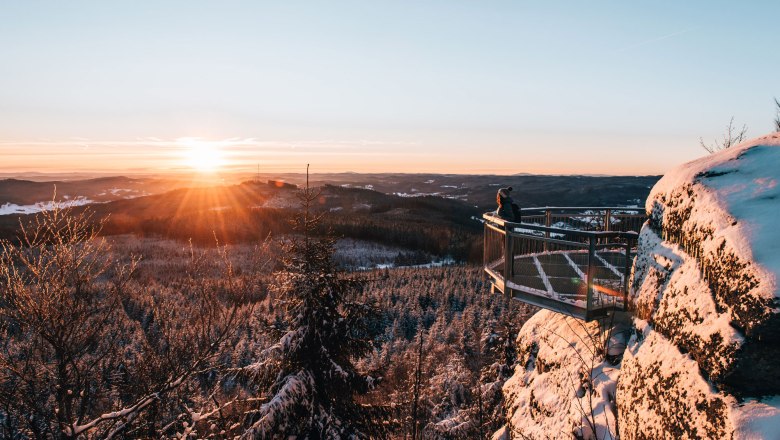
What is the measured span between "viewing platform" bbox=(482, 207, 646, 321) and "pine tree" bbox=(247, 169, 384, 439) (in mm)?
3813

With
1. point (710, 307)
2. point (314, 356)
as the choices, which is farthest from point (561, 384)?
point (314, 356)

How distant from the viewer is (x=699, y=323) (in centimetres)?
441

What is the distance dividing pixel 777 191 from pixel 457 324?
49060 mm

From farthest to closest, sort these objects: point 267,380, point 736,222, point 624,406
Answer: point 267,380, point 624,406, point 736,222

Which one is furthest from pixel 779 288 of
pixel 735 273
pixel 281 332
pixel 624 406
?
pixel 281 332

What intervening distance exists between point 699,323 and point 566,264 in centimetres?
633

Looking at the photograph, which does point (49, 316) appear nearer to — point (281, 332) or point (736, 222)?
point (281, 332)

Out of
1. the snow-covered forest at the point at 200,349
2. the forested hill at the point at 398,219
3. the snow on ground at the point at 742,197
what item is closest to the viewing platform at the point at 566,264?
the snow on ground at the point at 742,197

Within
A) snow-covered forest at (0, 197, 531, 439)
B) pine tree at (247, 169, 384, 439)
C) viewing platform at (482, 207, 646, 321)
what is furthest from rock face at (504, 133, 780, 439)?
pine tree at (247, 169, 384, 439)

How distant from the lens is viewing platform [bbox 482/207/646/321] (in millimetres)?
6750

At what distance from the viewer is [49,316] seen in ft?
20.2

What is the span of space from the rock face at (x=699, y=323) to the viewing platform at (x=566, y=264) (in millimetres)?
549

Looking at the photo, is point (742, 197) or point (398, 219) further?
point (398, 219)

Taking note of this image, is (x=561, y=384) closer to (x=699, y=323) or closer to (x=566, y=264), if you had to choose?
(x=699, y=323)
